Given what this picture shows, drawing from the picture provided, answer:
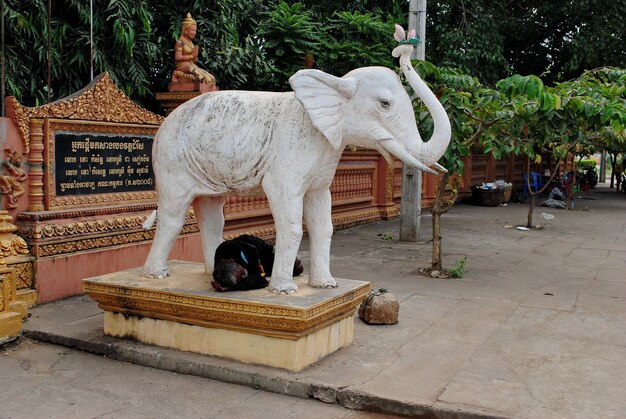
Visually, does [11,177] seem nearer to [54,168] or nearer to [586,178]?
[54,168]

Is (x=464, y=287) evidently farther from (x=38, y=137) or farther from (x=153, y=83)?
(x=153, y=83)

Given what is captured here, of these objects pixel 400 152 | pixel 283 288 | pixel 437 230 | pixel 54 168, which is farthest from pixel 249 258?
pixel 437 230

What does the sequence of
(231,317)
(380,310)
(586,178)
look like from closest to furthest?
(231,317) → (380,310) → (586,178)

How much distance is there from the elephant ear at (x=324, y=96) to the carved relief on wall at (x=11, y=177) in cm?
293

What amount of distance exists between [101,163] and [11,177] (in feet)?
3.30

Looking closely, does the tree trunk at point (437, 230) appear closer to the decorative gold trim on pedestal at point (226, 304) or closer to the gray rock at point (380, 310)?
the gray rock at point (380, 310)

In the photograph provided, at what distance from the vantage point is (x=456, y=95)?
686cm

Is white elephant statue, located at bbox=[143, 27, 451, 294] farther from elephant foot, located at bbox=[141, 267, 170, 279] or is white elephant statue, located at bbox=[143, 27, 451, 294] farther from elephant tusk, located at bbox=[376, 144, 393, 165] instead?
elephant foot, located at bbox=[141, 267, 170, 279]

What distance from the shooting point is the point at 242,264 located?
15.6 feet

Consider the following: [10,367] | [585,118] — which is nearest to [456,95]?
[585,118]

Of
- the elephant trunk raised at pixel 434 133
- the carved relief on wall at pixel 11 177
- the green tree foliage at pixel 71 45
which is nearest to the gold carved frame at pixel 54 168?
the carved relief on wall at pixel 11 177

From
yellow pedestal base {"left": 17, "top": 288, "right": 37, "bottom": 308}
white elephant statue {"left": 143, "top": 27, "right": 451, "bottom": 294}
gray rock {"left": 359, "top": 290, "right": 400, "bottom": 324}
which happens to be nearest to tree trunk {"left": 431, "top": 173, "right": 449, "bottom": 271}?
gray rock {"left": 359, "top": 290, "right": 400, "bottom": 324}

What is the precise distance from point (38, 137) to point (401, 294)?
3860 millimetres

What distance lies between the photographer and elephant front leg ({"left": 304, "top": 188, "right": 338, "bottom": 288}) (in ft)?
15.8
